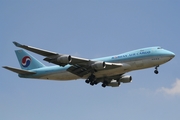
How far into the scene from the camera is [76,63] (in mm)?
52781

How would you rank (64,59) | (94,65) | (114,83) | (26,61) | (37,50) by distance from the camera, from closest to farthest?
1. (37,50)
2. (64,59)
3. (94,65)
4. (114,83)
5. (26,61)

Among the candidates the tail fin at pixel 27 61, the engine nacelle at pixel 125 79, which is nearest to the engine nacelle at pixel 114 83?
the engine nacelle at pixel 125 79

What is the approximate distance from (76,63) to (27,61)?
13201 millimetres

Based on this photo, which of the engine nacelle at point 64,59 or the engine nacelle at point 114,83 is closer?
the engine nacelle at point 64,59

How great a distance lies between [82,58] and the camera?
52.7 metres

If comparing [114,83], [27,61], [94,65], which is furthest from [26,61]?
[94,65]

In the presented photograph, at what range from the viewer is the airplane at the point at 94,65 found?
2016 inches

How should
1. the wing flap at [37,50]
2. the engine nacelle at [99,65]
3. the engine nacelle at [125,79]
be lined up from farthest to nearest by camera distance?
the engine nacelle at [125,79] < the engine nacelle at [99,65] < the wing flap at [37,50]

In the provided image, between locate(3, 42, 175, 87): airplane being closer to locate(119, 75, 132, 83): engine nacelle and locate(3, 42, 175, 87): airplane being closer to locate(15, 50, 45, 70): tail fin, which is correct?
locate(119, 75, 132, 83): engine nacelle

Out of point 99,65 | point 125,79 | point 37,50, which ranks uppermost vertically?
point 37,50

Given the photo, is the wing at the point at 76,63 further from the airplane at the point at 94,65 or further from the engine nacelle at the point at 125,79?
the engine nacelle at the point at 125,79

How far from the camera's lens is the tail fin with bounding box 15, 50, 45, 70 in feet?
201

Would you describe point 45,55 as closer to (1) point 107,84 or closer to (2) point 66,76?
(2) point 66,76

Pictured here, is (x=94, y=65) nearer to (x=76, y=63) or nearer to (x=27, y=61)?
(x=76, y=63)
